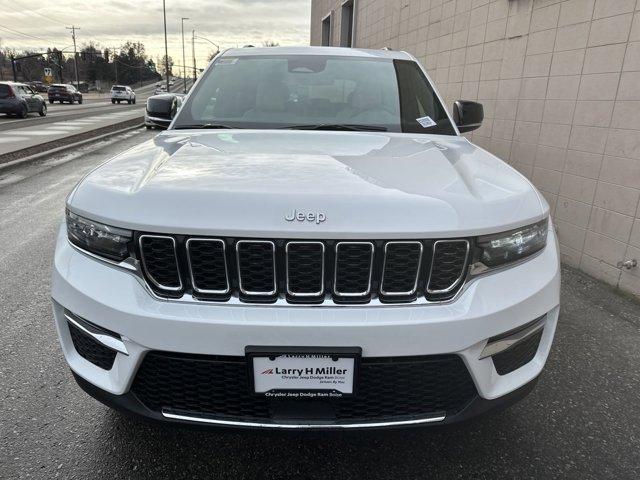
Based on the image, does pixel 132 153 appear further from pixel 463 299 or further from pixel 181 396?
pixel 463 299

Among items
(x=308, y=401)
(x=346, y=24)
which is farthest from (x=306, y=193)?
(x=346, y=24)

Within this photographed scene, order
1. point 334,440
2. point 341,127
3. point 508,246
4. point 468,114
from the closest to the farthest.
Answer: point 508,246, point 334,440, point 341,127, point 468,114

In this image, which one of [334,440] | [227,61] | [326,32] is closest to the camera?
[334,440]

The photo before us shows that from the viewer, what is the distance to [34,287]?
3932mm

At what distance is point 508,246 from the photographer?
1.82 meters

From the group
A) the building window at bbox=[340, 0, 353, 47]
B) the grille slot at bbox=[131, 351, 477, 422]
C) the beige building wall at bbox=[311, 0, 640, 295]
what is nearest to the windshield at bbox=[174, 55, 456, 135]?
the grille slot at bbox=[131, 351, 477, 422]

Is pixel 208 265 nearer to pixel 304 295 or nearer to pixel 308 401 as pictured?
pixel 304 295

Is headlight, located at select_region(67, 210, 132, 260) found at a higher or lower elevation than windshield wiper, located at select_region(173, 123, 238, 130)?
lower

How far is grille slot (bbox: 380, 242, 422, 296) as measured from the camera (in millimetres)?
1675

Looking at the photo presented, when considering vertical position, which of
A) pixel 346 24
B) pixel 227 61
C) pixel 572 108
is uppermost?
pixel 346 24

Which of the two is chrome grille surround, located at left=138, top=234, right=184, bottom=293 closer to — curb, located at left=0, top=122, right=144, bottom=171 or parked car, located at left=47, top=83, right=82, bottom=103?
curb, located at left=0, top=122, right=144, bottom=171

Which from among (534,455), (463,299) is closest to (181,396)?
(463,299)

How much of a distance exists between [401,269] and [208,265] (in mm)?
648

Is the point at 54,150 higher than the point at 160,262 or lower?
lower
